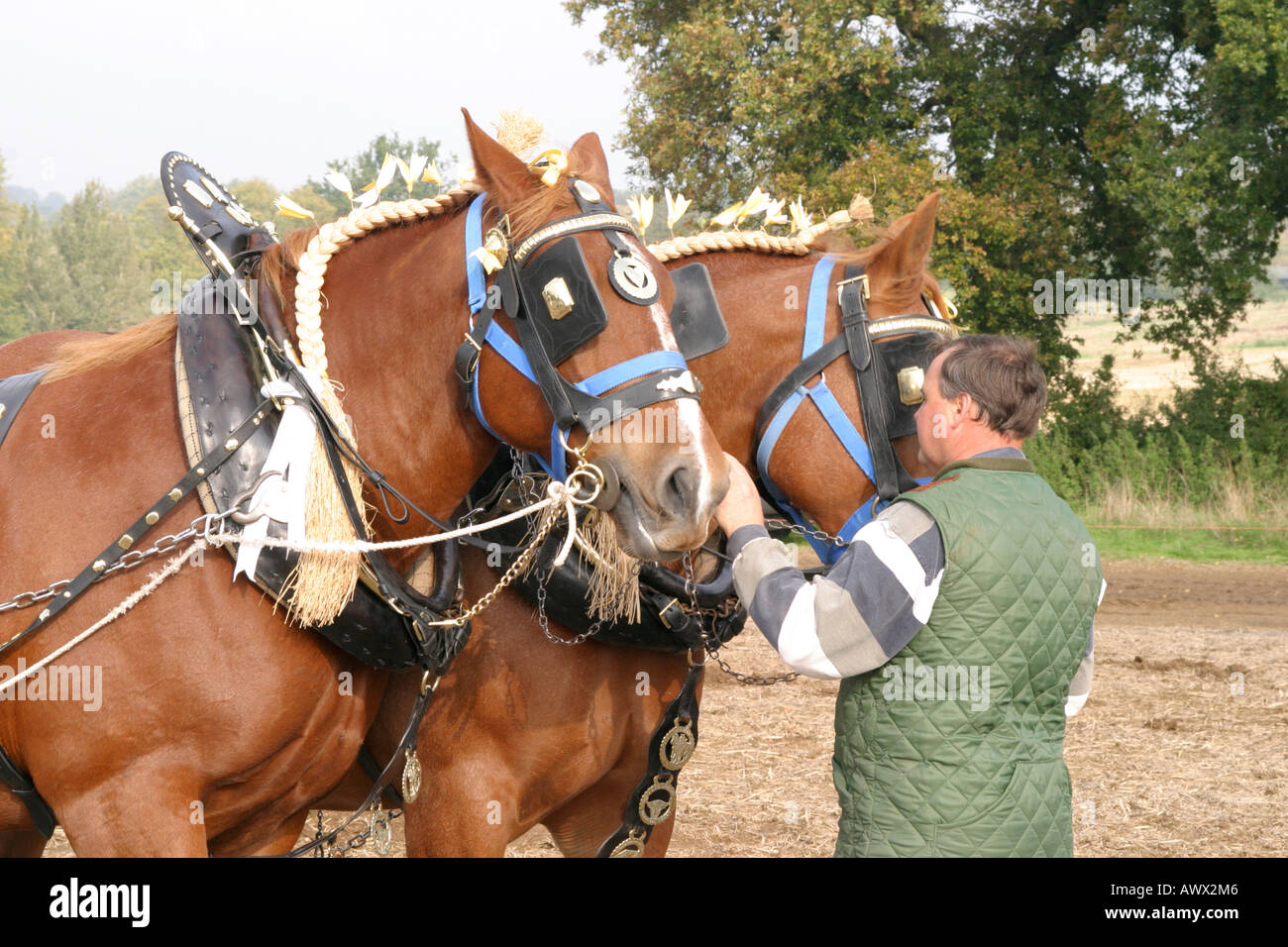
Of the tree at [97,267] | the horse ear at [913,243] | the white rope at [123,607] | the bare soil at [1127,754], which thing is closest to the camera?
the white rope at [123,607]

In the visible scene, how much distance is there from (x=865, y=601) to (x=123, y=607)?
55.1 inches

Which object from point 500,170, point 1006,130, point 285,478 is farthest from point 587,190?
point 1006,130

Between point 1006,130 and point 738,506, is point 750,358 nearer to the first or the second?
point 738,506

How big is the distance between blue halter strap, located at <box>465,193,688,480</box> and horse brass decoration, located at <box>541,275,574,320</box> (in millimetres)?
116

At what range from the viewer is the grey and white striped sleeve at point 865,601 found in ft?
6.82

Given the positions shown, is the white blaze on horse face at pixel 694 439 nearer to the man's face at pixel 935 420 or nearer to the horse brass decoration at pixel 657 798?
the man's face at pixel 935 420

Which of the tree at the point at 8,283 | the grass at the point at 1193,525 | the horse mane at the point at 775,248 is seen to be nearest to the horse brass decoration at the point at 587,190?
the horse mane at the point at 775,248

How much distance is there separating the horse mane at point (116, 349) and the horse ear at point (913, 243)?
1.76 metres

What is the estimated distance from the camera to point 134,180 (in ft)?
394

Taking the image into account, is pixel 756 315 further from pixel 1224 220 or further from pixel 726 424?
pixel 1224 220

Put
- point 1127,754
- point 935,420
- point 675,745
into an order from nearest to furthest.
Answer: point 935,420, point 675,745, point 1127,754

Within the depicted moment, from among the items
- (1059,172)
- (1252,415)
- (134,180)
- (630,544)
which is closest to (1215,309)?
(1252,415)

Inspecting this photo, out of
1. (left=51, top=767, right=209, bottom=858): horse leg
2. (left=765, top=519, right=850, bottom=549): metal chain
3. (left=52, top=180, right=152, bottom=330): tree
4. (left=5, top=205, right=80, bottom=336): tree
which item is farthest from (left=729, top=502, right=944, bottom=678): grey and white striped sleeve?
(left=52, top=180, right=152, bottom=330): tree

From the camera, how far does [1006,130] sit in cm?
1462
